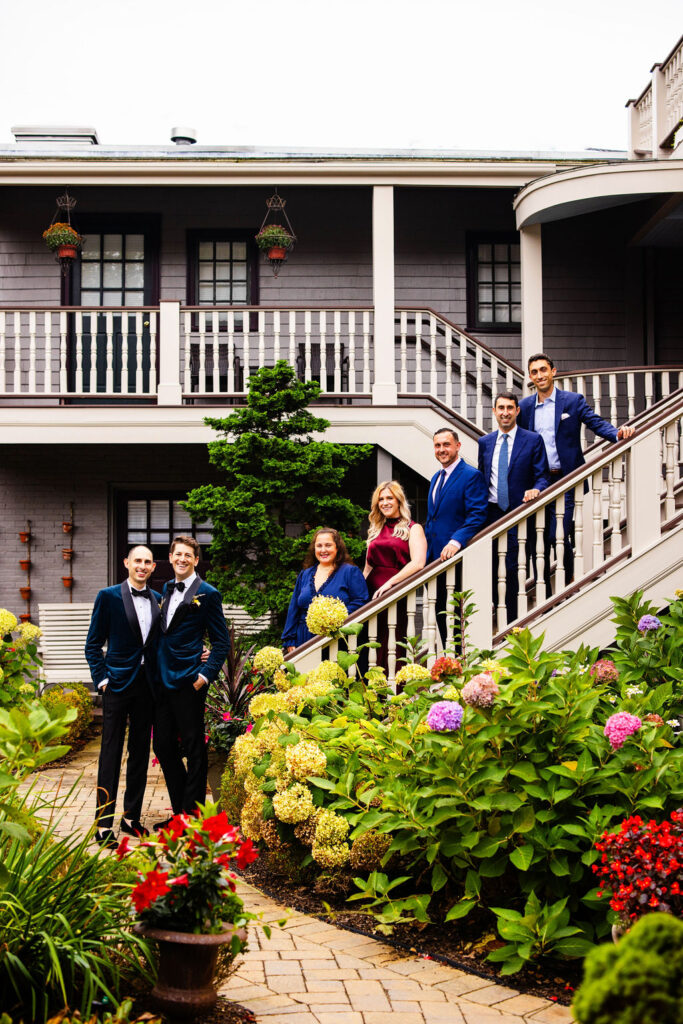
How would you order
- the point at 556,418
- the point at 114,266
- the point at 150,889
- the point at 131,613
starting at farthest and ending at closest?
the point at 114,266 < the point at 556,418 < the point at 131,613 < the point at 150,889

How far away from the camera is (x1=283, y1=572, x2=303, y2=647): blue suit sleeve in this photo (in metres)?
6.30

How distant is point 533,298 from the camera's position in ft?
33.7

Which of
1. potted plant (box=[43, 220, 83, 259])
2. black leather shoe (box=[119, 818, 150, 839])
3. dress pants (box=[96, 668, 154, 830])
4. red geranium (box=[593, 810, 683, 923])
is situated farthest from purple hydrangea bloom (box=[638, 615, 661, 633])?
potted plant (box=[43, 220, 83, 259])

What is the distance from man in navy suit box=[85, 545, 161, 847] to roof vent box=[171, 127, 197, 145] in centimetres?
893

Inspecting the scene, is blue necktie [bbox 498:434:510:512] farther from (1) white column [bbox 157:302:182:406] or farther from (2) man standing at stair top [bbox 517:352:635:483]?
(1) white column [bbox 157:302:182:406]

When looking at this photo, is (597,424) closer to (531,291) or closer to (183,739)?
(183,739)

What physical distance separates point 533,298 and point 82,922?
834cm

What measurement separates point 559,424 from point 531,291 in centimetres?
402

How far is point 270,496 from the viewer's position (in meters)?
8.75

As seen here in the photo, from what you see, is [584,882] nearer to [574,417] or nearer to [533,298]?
[574,417]

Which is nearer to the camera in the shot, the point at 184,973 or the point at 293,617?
the point at 184,973

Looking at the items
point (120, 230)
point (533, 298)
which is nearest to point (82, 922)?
point (533, 298)

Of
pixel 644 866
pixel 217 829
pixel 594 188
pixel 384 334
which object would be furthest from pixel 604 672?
pixel 594 188

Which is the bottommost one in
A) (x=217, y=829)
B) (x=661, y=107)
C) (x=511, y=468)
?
(x=217, y=829)
